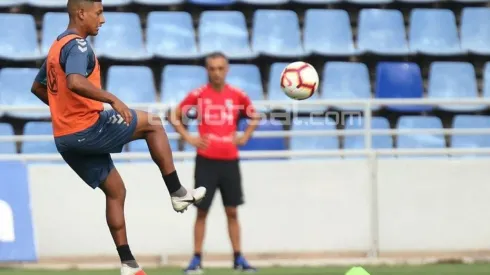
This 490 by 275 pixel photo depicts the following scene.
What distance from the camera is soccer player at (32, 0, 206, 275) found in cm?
738

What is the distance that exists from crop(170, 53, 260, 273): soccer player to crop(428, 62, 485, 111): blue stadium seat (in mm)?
3881

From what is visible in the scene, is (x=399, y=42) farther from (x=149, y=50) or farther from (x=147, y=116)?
(x=147, y=116)

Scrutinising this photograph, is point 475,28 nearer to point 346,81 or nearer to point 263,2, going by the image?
point 346,81

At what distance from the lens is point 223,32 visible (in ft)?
46.7

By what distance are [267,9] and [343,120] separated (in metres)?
2.63

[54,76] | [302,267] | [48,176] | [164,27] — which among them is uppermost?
[164,27]

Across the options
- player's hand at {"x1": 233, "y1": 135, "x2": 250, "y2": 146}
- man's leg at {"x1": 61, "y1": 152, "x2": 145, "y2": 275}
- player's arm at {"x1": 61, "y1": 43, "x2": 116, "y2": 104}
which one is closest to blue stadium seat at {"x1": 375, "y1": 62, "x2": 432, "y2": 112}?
player's hand at {"x1": 233, "y1": 135, "x2": 250, "y2": 146}

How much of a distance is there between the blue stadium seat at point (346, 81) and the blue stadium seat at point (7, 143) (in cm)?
380

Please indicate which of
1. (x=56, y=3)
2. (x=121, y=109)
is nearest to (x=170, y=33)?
(x=56, y=3)

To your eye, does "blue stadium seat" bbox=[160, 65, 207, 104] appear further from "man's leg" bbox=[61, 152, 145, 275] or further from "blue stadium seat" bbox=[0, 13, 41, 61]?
"man's leg" bbox=[61, 152, 145, 275]

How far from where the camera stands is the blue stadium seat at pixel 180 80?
44.4 feet

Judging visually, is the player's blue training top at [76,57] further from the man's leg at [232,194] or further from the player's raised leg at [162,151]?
the man's leg at [232,194]

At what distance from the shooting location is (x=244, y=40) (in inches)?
558

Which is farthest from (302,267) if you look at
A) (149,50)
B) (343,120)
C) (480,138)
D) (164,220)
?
(149,50)
